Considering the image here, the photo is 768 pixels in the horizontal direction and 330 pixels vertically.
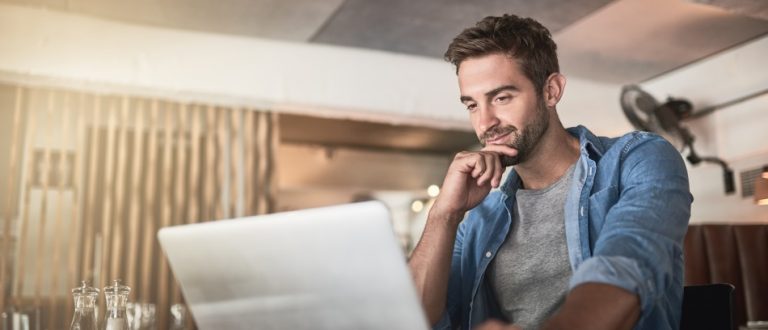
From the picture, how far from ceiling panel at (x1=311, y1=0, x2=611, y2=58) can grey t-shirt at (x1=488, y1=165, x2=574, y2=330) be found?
2.54 meters

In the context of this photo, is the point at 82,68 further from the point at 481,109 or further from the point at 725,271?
the point at 725,271

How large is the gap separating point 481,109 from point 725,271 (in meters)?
2.61

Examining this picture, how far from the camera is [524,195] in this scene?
1.73m

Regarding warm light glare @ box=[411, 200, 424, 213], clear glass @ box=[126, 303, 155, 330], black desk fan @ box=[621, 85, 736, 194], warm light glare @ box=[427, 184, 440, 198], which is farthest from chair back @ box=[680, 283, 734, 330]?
warm light glare @ box=[411, 200, 424, 213]

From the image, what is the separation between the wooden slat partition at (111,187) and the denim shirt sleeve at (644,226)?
138 inches

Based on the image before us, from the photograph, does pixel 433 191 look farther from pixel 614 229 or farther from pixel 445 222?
pixel 614 229

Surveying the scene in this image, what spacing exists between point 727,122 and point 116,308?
452 cm

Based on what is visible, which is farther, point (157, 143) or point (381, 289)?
point (157, 143)

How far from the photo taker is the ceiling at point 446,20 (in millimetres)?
4078

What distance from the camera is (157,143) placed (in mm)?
4512

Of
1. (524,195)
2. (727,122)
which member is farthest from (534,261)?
(727,122)

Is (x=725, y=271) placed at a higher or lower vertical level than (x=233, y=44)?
lower

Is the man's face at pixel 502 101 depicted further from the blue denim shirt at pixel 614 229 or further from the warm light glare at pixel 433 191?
the warm light glare at pixel 433 191

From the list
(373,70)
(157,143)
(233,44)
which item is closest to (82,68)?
(157,143)
